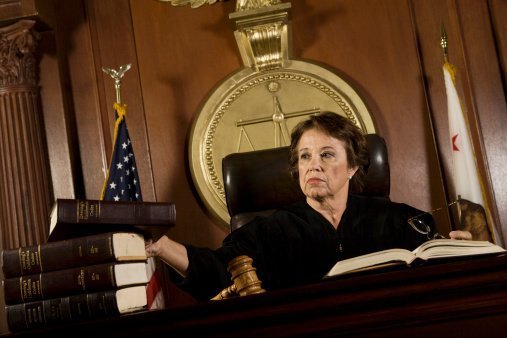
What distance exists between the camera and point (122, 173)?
3.70m

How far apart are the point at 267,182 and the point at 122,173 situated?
1018 millimetres

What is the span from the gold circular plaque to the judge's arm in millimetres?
1798

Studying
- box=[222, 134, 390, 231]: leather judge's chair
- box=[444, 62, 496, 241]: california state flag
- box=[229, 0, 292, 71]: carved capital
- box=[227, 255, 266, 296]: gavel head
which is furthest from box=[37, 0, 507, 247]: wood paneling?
box=[227, 255, 266, 296]: gavel head

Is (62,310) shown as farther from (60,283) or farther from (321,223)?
(321,223)

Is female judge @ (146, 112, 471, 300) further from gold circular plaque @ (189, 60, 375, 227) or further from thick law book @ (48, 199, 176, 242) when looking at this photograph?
gold circular plaque @ (189, 60, 375, 227)

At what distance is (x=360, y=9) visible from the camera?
4.13 metres

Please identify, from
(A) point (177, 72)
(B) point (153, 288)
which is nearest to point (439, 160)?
(A) point (177, 72)

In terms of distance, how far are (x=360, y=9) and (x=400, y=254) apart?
113 inches

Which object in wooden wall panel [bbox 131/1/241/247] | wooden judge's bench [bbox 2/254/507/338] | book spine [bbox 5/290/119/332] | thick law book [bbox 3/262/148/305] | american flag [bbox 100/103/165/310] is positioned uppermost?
wooden wall panel [bbox 131/1/241/247]

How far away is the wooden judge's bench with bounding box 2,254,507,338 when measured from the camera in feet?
3.82

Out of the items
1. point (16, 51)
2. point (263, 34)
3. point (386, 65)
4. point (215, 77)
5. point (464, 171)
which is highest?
point (16, 51)

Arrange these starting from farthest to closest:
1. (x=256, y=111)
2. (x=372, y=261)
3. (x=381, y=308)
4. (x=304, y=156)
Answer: (x=256, y=111), (x=304, y=156), (x=372, y=261), (x=381, y=308)

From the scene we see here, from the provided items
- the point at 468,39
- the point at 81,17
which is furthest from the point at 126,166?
the point at 468,39

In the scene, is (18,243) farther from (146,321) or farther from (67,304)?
(146,321)
